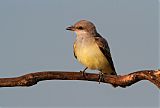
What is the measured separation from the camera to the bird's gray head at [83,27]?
9516 mm

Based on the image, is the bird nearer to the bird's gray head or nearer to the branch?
the bird's gray head

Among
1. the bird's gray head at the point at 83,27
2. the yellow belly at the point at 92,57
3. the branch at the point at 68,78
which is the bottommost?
the branch at the point at 68,78

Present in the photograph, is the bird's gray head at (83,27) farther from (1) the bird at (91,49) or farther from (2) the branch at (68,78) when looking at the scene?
(2) the branch at (68,78)

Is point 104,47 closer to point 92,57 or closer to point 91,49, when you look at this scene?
point 91,49

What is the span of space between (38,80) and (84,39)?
3230 millimetres

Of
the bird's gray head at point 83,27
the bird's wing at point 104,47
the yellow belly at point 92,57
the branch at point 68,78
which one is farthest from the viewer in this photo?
the bird's gray head at point 83,27

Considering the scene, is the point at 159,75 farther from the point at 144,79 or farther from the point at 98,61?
the point at 98,61

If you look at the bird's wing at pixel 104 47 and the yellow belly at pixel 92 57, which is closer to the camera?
the yellow belly at pixel 92 57

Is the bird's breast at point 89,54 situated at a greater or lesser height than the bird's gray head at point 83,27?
lesser

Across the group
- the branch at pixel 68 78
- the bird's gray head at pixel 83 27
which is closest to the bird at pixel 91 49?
the bird's gray head at pixel 83 27

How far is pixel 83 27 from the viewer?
953cm

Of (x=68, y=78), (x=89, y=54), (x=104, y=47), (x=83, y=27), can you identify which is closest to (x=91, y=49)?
(x=89, y=54)

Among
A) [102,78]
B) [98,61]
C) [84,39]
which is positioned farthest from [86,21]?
[102,78]

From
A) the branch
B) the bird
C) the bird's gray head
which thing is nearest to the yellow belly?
the bird
